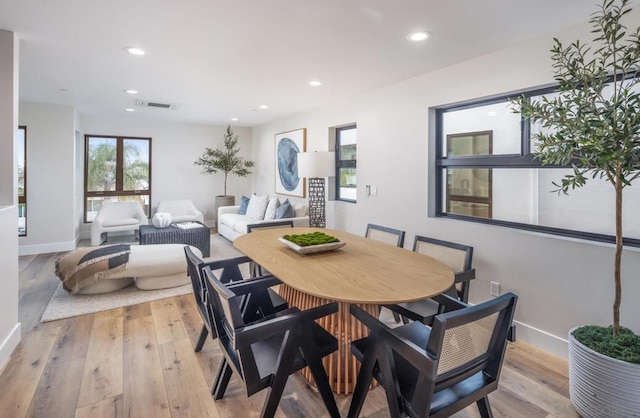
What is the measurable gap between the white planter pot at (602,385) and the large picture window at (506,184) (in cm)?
94

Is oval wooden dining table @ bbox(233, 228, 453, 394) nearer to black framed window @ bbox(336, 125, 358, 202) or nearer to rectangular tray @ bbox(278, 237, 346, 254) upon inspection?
rectangular tray @ bbox(278, 237, 346, 254)

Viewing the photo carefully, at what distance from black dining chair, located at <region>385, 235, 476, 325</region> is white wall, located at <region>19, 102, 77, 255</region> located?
218 inches

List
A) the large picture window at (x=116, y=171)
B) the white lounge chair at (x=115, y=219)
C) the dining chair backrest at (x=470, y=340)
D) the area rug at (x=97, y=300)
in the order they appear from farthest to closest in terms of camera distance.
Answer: the large picture window at (x=116, y=171), the white lounge chair at (x=115, y=219), the area rug at (x=97, y=300), the dining chair backrest at (x=470, y=340)

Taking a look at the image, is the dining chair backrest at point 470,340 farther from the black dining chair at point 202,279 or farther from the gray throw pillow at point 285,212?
the gray throw pillow at point 285,212

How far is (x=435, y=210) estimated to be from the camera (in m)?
3.52

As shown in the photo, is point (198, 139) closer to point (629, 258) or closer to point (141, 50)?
point (141, 50)

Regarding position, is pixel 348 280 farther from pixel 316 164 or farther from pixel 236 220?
pixel 236 220

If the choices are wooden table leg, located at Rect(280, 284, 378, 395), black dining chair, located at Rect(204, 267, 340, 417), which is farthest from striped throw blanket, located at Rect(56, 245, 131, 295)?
wooden table leg, located at Rect(280, 284, 378, 395)

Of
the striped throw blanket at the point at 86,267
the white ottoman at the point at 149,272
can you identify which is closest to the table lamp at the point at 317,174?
the white ottoman at the point at 149,272

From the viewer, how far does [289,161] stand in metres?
6.25

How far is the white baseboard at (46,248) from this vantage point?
517cm

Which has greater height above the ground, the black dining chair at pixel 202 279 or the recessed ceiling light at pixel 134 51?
the recessed ceiling light at pixel 134 51

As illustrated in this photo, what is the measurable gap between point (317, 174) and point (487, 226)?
2.30 m

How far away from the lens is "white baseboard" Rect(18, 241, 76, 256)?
5172mm
